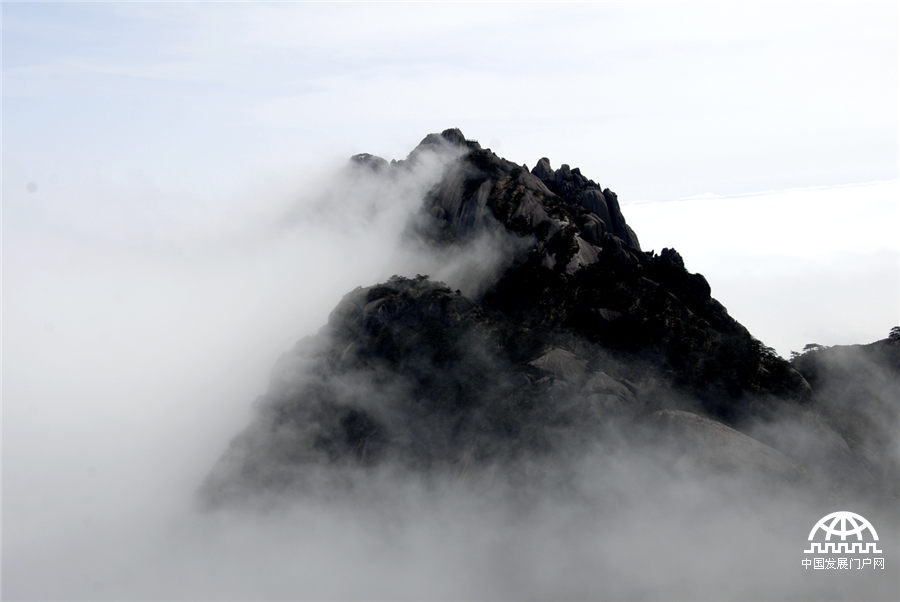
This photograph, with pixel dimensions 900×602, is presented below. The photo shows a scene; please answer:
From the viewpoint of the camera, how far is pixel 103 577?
160m

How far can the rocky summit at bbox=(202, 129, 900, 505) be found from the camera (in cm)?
12100

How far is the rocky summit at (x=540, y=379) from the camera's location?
121 m

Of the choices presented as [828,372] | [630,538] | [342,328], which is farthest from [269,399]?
[828,372]

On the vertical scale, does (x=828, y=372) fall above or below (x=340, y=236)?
below

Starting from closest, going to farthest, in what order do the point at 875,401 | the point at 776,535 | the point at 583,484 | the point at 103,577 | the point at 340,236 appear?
1. the point at 776,535
2. the point at 583,484
3. the point at 875,401
4. the point at 103,577
5. the point at 340,236

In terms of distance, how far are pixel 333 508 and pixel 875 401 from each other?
88210 millimetres

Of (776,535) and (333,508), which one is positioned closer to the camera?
(776,535)

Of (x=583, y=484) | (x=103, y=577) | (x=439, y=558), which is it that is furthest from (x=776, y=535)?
(x=103, y=577)

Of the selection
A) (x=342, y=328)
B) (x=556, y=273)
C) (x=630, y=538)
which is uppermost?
(x=556, y=273)

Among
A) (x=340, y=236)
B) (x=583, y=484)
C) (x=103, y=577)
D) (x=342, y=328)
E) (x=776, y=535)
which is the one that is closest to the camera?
(x=776, y=535)

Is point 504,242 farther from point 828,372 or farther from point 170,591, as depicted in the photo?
point 170,591

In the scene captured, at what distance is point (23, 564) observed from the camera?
19475 cm

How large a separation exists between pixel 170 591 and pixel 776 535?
98.4m

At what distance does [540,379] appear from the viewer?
125000 mm
